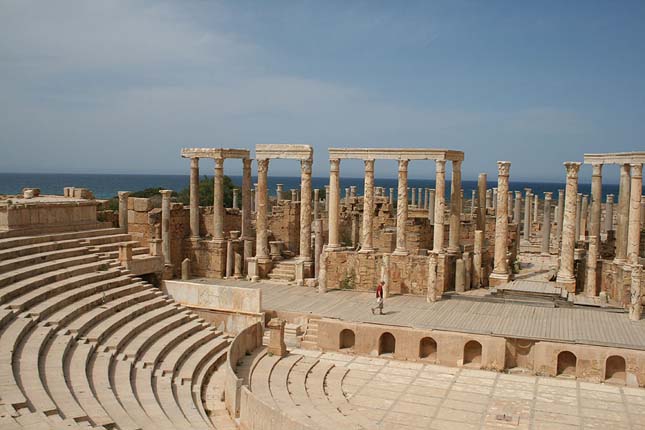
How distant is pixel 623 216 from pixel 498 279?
17.3ft

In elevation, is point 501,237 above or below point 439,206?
below

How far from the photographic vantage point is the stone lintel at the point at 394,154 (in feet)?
86.6

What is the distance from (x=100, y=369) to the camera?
47.8 feet

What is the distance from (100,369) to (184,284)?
26.8ft

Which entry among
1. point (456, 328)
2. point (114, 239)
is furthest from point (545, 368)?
point (114, 239)

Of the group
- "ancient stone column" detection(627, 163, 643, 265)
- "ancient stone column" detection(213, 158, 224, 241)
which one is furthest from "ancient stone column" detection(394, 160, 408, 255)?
"ancient stone column" detection(627, 163, 643, 265)

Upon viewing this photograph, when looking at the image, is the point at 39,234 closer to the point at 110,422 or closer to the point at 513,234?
the point at 110,422

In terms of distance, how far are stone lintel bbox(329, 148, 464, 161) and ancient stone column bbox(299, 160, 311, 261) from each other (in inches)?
45.6

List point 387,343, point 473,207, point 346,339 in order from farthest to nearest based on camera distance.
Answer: point 473,207 → point 346,339 → point 387,343

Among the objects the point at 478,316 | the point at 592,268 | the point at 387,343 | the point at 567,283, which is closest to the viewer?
the point at 387,343

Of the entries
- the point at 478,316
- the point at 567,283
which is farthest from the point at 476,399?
the point at 567,283

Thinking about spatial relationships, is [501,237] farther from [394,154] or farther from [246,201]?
[246,201]

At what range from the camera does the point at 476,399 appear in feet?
55.8

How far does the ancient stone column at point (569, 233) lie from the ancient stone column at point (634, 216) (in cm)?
195
